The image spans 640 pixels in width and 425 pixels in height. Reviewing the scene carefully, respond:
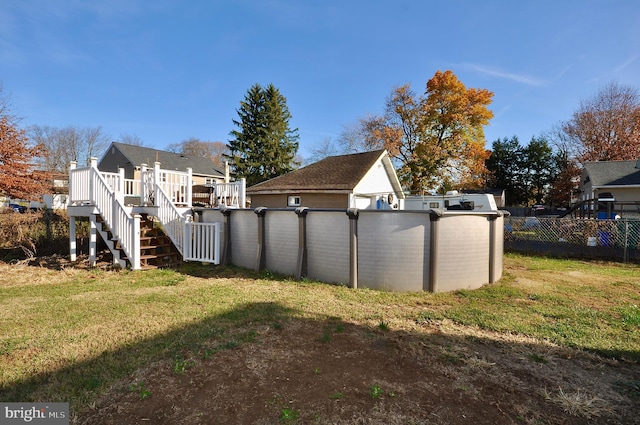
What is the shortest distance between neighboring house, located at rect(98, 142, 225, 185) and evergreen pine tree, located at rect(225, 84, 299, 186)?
3.30 metres

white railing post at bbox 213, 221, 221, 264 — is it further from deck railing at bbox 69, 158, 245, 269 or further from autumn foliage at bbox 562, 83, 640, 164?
autumn foliage at bbox 562, 83, 640, 164

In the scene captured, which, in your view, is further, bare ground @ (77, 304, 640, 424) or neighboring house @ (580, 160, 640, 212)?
neighboring house @ (580, 160, 640, 212)

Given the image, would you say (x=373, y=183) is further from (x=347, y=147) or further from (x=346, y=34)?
(x=347, y=147)

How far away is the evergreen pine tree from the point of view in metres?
27.4

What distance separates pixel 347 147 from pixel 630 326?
3057cm

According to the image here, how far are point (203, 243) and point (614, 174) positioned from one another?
74.8ft

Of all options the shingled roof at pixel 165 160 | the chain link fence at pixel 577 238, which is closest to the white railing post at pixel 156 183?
the chain link fence at pixel 577 238

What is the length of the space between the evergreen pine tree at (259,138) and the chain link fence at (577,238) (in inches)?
833

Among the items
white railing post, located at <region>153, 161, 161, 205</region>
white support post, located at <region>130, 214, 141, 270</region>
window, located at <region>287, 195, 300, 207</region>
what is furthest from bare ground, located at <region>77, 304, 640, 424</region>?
window, located at <region>287, 195, 300, 207</region>

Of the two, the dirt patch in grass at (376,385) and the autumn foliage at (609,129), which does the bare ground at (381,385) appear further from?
the autumn foliage at (609,129)

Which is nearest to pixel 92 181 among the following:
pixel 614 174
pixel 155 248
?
pixel 155 248

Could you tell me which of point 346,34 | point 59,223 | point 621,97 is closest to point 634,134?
point 621,97

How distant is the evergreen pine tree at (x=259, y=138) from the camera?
27.4 m

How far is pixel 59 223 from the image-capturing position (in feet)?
31.9
